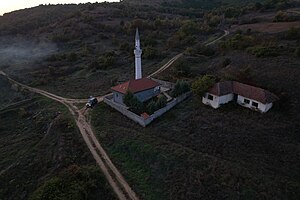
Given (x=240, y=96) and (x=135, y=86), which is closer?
(x=240, y=96)

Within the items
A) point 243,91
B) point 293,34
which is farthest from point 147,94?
point 293,34

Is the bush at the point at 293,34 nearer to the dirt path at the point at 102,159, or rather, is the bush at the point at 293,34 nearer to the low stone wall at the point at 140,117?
the low stone wall at the point at 140,117

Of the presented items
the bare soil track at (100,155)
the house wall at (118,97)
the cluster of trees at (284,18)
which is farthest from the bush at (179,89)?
the cluster of trees at (284,18)

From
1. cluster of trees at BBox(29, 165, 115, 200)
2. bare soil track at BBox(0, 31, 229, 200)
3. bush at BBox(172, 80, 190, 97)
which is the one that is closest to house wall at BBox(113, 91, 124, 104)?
bare soil track at BBox(0, 31, 229, 200)

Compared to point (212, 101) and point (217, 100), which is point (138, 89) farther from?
point (217, 100)

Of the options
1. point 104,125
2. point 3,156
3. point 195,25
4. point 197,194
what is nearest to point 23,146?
point 3,156

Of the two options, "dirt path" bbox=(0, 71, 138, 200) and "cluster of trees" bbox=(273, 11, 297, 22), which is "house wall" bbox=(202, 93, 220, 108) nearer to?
"dirt path" bbox=(0, 71, 138, 200)
